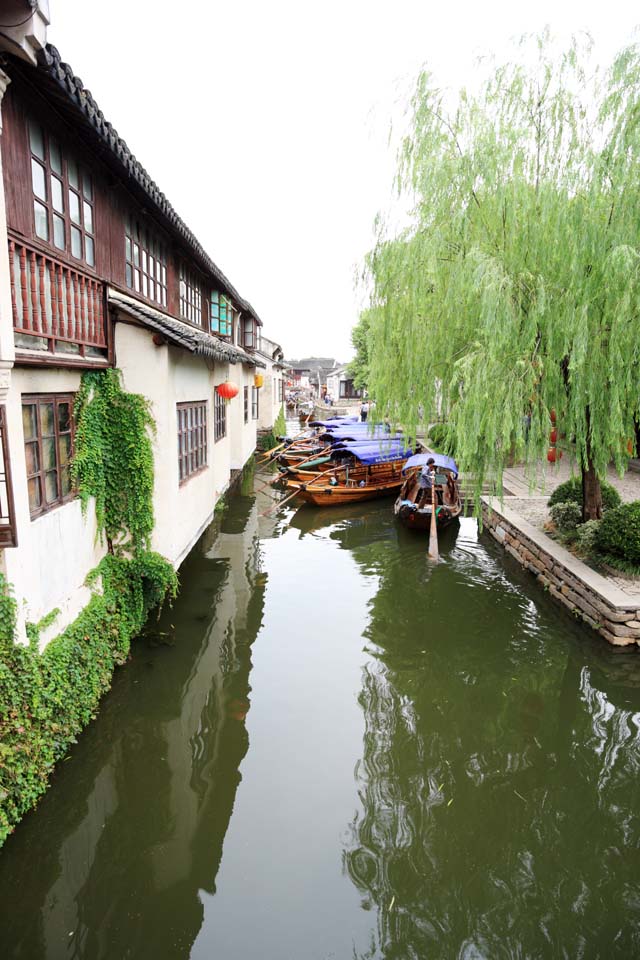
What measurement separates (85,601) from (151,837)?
2647mm

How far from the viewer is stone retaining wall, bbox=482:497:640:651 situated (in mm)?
7953

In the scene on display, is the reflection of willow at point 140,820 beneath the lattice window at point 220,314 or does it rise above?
beneath

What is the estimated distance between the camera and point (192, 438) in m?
10.0

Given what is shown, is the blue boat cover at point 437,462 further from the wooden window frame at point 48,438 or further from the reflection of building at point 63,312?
the wooden window frame at point 48,438

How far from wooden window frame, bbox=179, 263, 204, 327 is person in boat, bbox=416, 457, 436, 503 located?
6.58 meters

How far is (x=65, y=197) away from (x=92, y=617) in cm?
445

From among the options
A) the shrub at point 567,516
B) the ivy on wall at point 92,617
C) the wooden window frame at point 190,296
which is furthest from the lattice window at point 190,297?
the shrub at point 567,516

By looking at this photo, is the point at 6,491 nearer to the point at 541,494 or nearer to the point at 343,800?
the point at 343,800

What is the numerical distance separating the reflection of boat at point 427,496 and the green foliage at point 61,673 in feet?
24.4

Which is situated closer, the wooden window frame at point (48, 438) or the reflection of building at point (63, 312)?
the reflection of building at point (63, 312)

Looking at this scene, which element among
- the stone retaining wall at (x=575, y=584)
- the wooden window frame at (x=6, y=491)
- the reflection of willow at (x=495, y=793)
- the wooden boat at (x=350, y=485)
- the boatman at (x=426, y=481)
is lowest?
the reflection of willow at (x=495, y=793)

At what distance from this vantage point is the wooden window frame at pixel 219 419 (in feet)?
42.7

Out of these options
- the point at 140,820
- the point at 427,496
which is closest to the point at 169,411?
the point at 140,820

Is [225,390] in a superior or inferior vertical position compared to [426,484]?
superior
